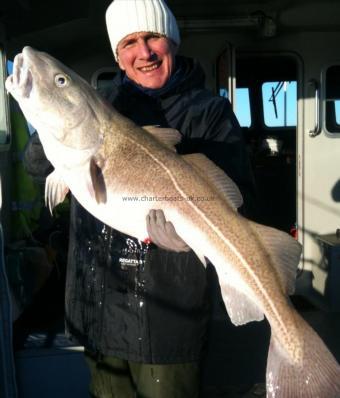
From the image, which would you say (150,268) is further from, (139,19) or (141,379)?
(139,19)

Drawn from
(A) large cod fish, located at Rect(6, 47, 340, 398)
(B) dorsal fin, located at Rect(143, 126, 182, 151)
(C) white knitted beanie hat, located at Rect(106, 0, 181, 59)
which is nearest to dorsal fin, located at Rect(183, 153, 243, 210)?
(A) large cod fish, located at Rect(6, 47, 340, 398)

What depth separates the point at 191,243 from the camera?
6.66 feet

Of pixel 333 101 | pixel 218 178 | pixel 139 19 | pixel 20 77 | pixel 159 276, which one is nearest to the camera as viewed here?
pixel 20 77

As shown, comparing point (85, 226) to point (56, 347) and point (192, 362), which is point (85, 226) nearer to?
point (192, 362)

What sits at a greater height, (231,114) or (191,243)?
(231,114)

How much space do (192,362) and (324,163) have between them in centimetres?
404

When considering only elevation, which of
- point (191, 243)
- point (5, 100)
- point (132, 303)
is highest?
point (5, 100)

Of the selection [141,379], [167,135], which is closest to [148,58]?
[167,135]

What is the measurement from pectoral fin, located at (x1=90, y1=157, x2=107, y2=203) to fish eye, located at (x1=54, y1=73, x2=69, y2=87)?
1.14ft

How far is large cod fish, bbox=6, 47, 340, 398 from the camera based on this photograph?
1961 millimetres

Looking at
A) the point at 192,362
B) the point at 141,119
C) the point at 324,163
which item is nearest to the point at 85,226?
the point at 141,119

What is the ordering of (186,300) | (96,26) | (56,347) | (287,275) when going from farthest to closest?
1. (96,26)
2. (56,347)
3. (186,300)
4. (287,275)

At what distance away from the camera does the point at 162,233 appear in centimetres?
198

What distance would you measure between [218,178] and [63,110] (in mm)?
742
